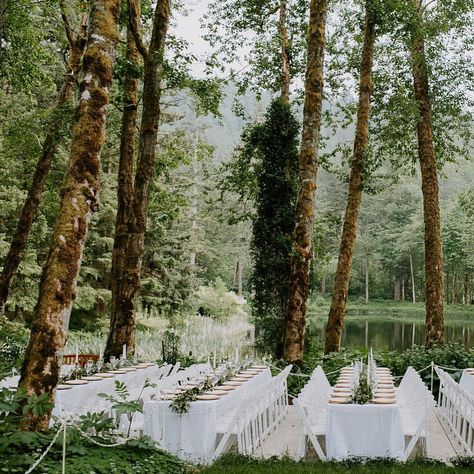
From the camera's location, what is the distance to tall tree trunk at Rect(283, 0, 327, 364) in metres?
12.5

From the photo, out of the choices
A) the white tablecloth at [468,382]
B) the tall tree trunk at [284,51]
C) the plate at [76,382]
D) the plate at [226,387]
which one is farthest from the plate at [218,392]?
the tall tree trunk at [284,51]

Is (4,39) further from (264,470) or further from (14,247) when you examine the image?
(264,470)

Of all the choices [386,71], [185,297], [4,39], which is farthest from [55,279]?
[185,297]

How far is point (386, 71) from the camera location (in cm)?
1814

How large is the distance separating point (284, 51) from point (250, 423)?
13832 millimetres

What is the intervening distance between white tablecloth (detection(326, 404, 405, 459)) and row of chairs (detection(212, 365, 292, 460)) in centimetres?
113

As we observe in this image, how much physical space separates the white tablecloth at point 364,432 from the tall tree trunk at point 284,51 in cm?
1274

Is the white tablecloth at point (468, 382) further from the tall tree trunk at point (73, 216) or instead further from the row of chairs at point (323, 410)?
the tall tree trunk at point (73, 216)

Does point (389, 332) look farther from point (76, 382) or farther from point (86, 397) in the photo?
point (86, 397)

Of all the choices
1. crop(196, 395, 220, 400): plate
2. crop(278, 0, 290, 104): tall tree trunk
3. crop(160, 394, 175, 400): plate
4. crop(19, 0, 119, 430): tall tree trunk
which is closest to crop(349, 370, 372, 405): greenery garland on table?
crop(196, 395, 220, 400): plate

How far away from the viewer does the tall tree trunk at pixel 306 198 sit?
41.2ft

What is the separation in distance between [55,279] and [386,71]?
14949mm

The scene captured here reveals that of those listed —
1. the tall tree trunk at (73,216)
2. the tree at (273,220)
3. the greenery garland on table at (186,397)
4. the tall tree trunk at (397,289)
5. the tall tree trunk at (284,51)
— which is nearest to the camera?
the tall tree trunk at (73,216)

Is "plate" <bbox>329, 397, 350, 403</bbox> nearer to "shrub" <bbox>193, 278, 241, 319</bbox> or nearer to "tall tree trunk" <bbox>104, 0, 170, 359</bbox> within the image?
"tall tree trunk" <bbox>104, 0, 170, 359</bbox>
